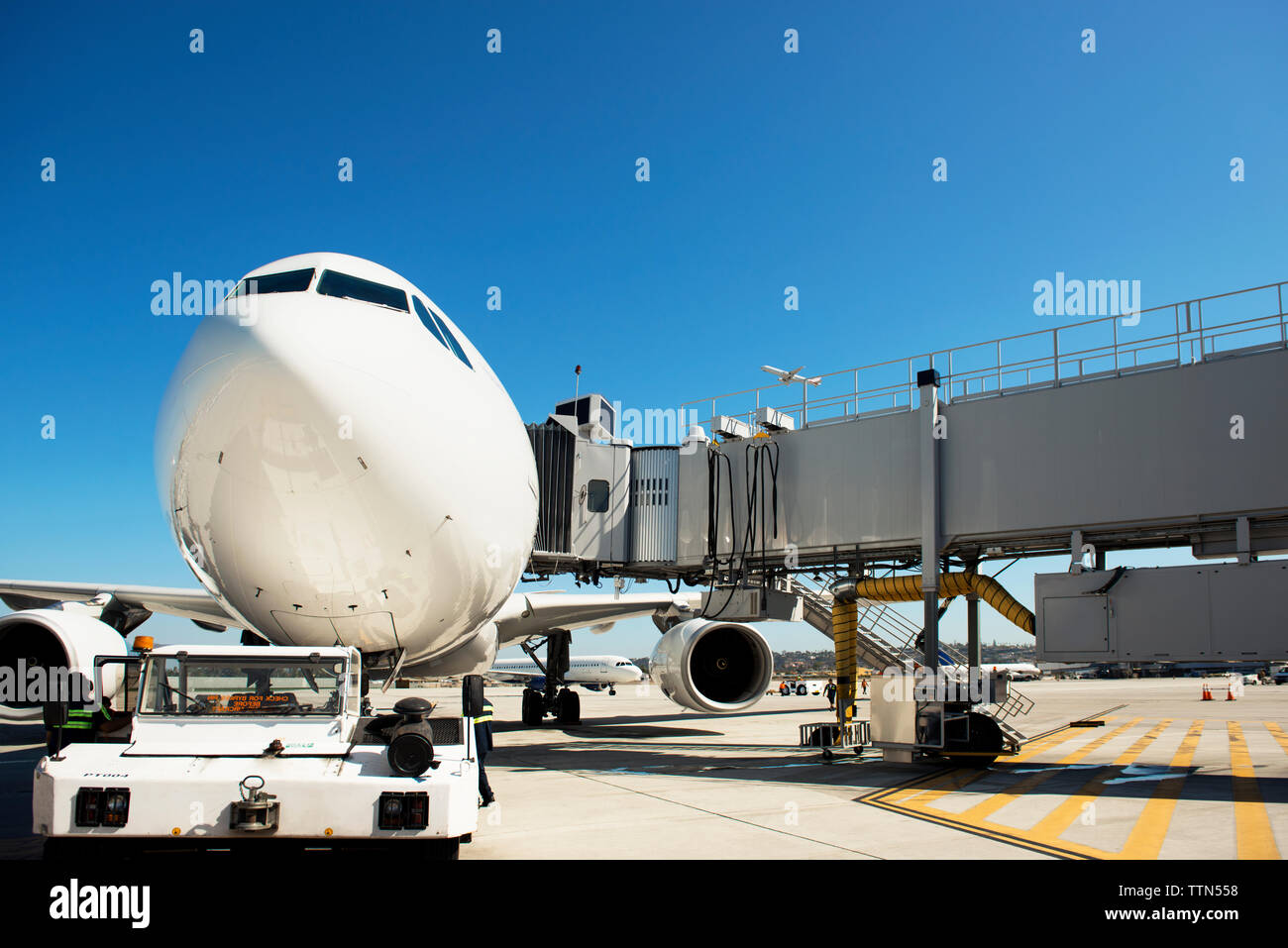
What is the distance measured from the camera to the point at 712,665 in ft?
51.9

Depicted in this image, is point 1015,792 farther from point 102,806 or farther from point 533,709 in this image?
point 533,709

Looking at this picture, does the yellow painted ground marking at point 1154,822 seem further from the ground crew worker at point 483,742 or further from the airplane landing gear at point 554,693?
the airplane landing gear at point 554,693

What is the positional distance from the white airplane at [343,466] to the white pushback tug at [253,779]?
2.79 ft

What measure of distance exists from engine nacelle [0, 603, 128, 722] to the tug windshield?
2.59m

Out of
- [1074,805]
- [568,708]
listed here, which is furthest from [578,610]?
[1074,805]

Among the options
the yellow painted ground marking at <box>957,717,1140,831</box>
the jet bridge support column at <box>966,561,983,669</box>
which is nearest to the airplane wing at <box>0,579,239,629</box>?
the yellow painted ground marking at <box>957,717,1140,831</box>

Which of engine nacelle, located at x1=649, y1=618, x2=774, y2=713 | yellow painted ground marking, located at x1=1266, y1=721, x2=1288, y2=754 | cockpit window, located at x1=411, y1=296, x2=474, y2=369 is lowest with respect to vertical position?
yellow painted ground marking, located at x1=1266, y1=721, x2=1288, y2=754

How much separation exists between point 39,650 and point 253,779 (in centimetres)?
524

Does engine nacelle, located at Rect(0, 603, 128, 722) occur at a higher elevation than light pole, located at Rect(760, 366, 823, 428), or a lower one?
lower

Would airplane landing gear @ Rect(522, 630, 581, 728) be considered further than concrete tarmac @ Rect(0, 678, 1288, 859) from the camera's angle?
Yes

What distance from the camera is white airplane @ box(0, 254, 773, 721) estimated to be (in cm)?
580

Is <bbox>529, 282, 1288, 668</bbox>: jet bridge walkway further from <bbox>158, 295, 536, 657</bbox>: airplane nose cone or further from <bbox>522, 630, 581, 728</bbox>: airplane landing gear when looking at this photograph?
<bbox>158, 295, 536, 657</bbox>: airplane nose cone

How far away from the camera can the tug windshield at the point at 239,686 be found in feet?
19.2
